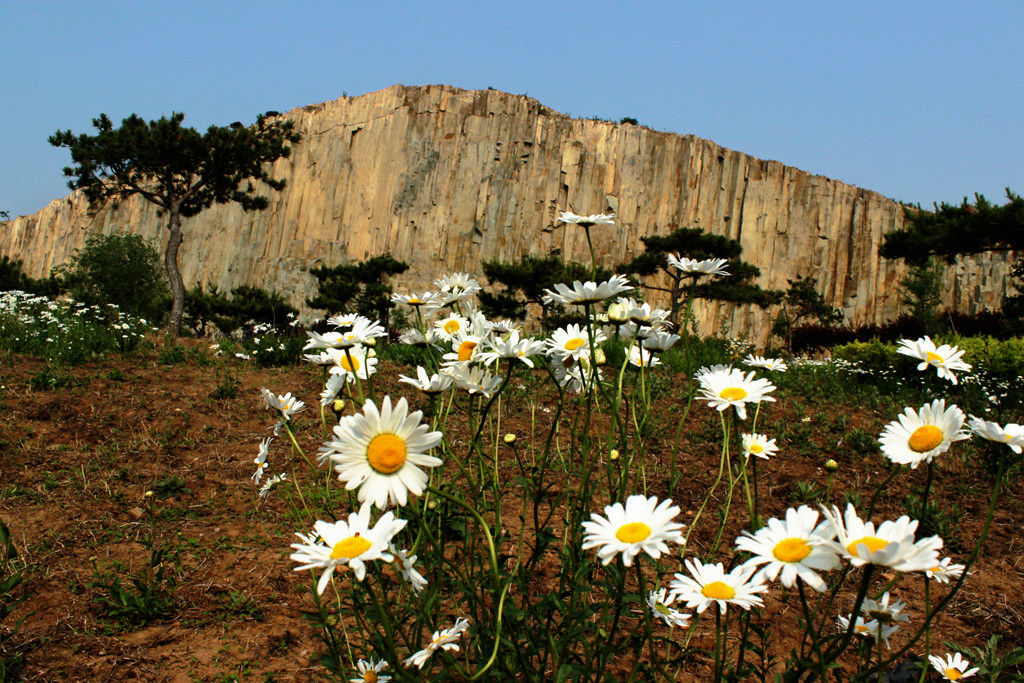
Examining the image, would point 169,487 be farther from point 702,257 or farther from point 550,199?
point 550,199

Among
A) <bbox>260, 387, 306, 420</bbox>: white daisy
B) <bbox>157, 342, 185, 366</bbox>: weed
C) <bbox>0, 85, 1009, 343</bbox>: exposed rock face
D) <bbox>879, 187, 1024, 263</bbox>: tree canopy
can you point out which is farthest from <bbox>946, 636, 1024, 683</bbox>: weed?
<bbox>0, 85, 1009, 343</bbox>: exposed rock face

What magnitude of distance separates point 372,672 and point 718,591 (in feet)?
2.33

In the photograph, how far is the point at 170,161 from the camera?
14469 millimetres

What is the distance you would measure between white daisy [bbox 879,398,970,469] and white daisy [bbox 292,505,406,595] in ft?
2.88

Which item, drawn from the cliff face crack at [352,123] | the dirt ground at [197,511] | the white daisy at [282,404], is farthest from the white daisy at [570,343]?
the cliff face crack at [352,123]

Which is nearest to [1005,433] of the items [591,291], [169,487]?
[591,291]

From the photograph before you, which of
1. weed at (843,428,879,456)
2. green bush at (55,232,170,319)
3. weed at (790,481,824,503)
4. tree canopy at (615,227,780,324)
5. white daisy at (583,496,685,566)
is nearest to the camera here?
white daisy at (583,496,685,566)

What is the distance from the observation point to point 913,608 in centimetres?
216

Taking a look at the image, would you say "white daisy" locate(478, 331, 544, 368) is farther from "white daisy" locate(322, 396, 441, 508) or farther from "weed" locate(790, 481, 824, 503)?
"weed" locate(790, 481, 824, 503)

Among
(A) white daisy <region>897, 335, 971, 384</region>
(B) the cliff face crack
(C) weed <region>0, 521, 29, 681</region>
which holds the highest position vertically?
(B) the cliff face crack

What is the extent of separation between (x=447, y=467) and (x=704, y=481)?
55.0 inches

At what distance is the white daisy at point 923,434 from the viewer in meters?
1.04

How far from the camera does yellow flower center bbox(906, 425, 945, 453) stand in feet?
3.48

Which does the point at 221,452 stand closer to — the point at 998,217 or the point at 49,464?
the point at 49,464
